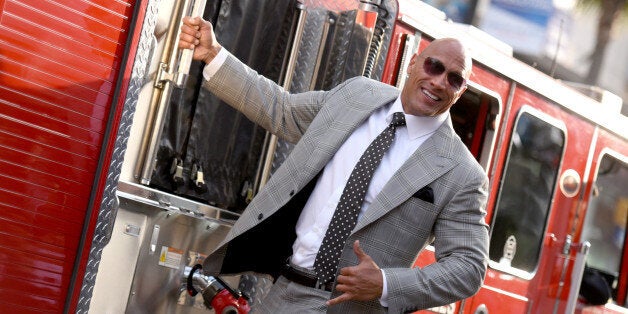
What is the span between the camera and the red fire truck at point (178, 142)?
13.2 ft

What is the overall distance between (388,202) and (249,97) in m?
0.67

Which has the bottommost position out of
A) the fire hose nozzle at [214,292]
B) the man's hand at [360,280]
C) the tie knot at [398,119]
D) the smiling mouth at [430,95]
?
the fire hose nozzle at [214,292]

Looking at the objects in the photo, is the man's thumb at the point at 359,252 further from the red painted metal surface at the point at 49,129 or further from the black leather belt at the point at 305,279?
the red painted metal surface at the point at 49,129

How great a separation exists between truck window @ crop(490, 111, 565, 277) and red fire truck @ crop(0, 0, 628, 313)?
0.01 m

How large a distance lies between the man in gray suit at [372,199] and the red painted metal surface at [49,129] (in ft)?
1.84

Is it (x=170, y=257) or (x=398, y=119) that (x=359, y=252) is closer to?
(x=398, y=119)

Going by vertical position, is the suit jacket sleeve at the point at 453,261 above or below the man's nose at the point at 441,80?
below

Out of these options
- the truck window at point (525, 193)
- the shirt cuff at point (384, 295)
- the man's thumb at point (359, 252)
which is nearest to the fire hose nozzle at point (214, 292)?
the shirt cuff at point (384, 295)

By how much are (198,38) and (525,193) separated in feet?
12.1

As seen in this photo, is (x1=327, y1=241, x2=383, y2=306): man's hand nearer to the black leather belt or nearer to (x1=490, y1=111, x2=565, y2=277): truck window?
the black leather belt

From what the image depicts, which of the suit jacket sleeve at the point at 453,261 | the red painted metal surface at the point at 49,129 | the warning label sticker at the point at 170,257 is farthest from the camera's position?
the warning label sticker at the point at 170,257

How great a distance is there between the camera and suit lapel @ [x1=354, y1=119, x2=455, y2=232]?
3.66 m

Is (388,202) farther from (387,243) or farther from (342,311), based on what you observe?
(342,311)

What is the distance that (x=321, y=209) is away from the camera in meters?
3.72
